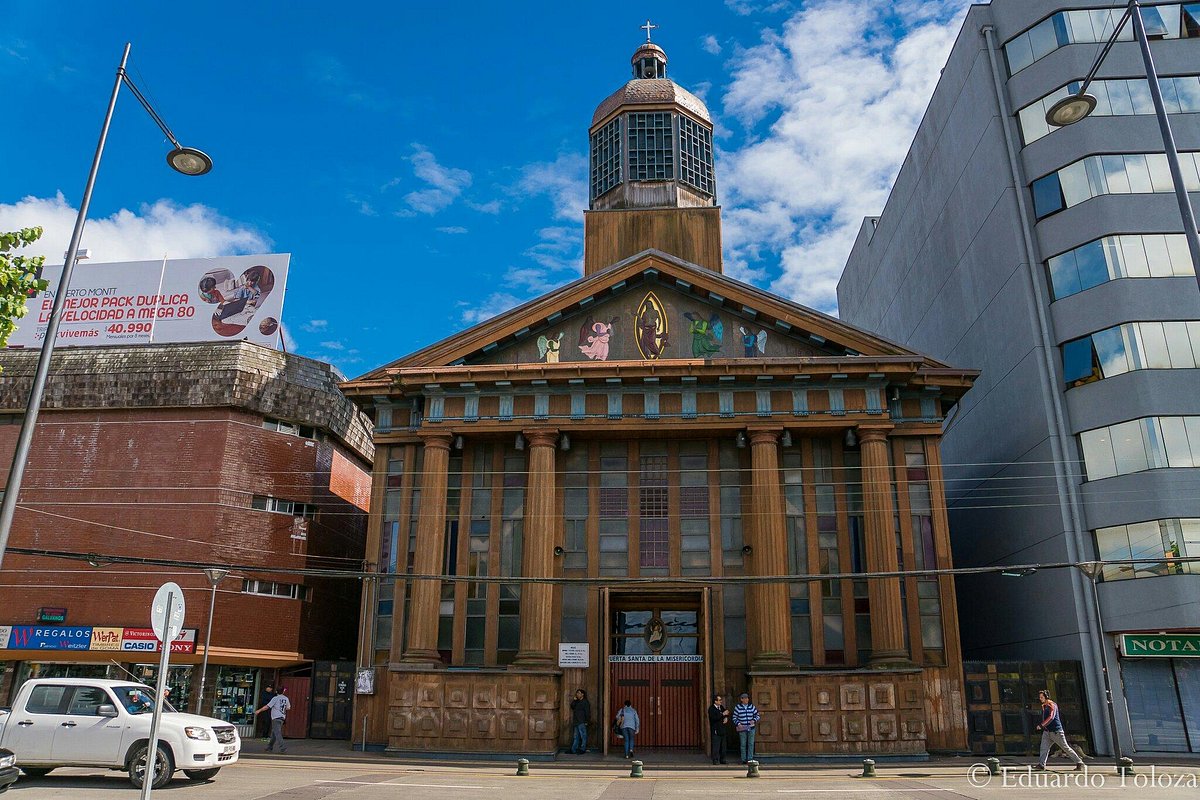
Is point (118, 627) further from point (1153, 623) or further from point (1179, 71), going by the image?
point (1179, 71)

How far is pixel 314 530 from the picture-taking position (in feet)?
111

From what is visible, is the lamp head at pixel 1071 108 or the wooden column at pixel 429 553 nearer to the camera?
the lamp head at pixel 1071 108

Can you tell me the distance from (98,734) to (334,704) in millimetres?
14203

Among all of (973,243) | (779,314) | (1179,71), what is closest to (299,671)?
(779,314)

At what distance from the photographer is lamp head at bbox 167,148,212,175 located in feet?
53.7

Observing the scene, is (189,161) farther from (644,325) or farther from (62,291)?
(644,325)

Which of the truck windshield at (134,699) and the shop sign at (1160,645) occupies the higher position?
the shop sign at (1160,645)

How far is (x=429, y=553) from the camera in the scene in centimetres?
2803

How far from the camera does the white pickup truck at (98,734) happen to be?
1620cm

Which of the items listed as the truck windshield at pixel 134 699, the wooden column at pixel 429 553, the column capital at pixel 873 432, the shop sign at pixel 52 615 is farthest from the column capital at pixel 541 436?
the shop sign at pixel 52 615

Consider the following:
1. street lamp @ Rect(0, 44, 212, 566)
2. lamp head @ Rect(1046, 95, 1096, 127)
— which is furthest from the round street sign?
lamp head @ Rect(1046, 95, 1096, 127)

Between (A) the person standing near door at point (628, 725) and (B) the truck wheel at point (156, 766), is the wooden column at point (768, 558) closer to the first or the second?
(A) the person standing near door at point (628, 725)

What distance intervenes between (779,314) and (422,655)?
1511 cm

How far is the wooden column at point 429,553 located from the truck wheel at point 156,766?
11.0m
